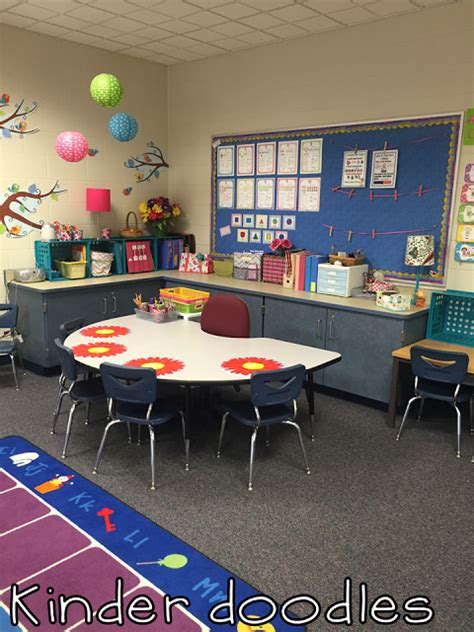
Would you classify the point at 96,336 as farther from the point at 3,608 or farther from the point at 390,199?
the point at 390,199

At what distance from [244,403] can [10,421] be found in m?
1.88

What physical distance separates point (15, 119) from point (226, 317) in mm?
2966

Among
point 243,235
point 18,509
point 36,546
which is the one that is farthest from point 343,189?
point 36,546

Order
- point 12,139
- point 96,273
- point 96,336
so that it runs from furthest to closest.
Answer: point 96,273 < point 12,139 < point 96,336

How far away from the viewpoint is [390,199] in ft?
15.9

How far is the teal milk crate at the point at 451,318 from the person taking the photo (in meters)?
4.47

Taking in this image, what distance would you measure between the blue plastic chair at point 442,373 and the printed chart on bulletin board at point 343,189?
1.10 meters

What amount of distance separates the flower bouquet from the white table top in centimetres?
229

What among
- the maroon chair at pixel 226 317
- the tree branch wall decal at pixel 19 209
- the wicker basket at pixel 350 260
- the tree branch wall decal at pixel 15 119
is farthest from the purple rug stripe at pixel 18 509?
the tree branch wall decal at pixel 15 119

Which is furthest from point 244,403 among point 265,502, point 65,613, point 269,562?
point 65,613

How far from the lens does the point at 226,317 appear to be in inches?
168

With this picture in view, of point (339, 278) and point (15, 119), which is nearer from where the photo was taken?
point (339, 278)

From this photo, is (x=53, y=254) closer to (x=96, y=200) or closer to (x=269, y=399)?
(x=96, y=200)

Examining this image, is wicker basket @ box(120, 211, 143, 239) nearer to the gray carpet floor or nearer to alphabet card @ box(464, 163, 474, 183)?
the gray carpet floor
